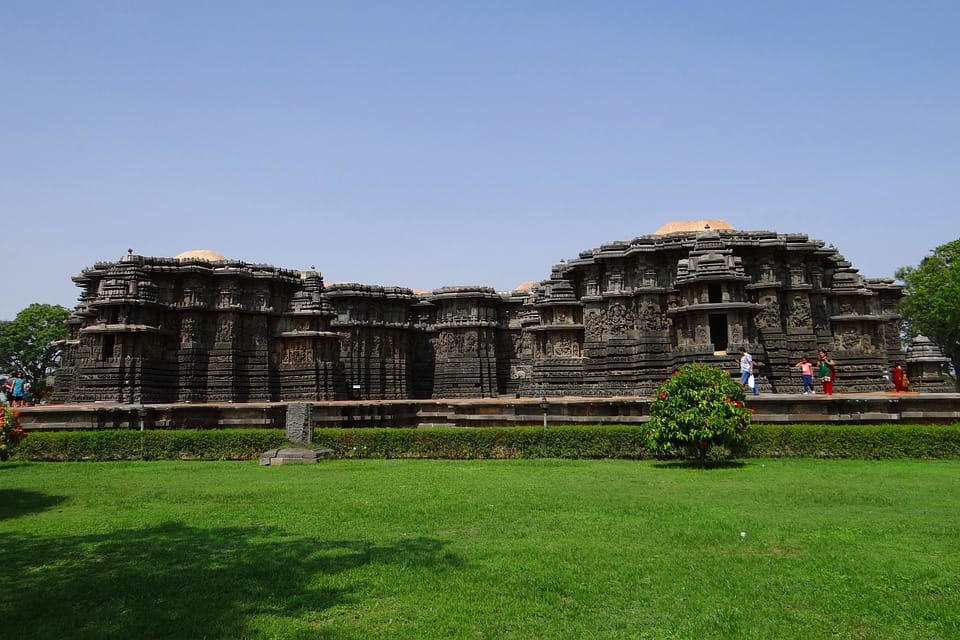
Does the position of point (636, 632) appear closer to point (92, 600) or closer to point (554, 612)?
point (554, 612)

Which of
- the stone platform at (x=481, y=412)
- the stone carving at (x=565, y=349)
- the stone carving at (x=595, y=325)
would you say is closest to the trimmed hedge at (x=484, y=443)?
the stone platform at (x=481, y=412)

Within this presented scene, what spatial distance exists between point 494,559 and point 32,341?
60045mm

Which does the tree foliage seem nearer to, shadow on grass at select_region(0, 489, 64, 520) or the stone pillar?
the stone pillar

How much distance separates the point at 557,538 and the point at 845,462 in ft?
30.6

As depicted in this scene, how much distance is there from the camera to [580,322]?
3125 centimetres

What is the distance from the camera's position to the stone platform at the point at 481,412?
1647cm

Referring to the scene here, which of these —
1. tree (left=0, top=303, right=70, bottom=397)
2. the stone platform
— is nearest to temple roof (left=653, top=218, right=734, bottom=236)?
the stone platform

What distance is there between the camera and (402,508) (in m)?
9.44

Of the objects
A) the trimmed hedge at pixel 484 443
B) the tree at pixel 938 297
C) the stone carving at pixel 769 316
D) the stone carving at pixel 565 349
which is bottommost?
the trimmed hedge at pixel 484 443

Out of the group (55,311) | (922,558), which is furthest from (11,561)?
(55,311)

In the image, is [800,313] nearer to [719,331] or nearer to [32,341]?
[719,331]

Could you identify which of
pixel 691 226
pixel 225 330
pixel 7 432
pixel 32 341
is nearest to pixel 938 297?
pixel 691 226

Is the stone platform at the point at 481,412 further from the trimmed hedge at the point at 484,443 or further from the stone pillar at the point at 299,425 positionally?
the trimmed hedge at the point at 484,443

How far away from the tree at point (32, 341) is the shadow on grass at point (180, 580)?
2135 inches
